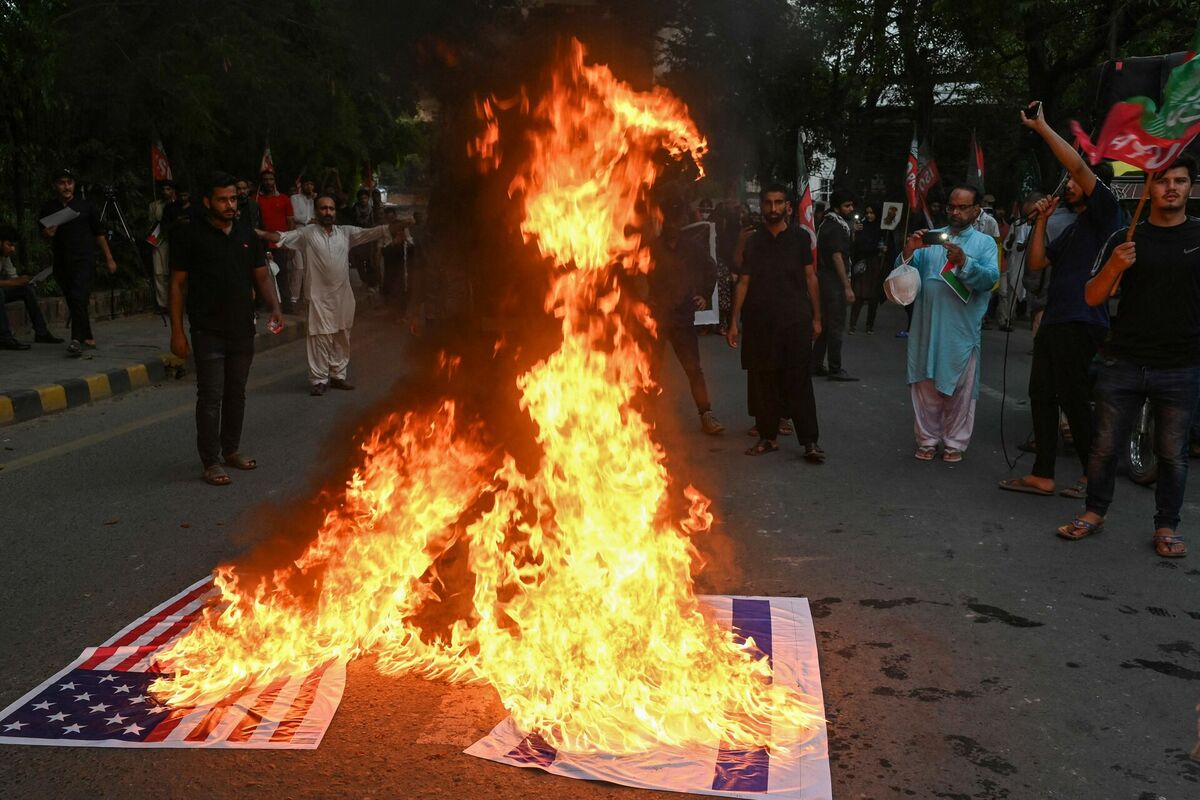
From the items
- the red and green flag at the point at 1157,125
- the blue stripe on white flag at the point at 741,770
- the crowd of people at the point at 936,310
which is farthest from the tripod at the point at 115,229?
the blue stripe on white flag at the point at 741,770

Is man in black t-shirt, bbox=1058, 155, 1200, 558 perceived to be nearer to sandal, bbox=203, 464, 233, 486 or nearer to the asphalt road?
the asphalt road

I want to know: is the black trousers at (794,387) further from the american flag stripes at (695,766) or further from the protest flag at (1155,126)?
the american flag stripes at (695,766)

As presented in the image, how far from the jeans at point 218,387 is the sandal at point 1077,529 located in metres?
4.77

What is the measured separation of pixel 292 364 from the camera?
38.9 feet

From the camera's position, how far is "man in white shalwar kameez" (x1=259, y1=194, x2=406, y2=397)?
9.75 meters

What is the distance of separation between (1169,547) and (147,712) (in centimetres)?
445

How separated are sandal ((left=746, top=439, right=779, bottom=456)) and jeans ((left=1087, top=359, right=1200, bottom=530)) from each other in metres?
2.42

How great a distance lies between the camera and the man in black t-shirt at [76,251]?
1070cm

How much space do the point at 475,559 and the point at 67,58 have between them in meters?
11.9

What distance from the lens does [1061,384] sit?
19.9 feet

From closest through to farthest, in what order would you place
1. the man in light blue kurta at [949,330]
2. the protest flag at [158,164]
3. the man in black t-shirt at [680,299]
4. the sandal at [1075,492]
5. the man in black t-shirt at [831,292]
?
1. the sandal at [1075,492]
2. the man in light blue kurta at [949,330]
3. the man in black t-shirt at [680,299]
4. the man in black t-shirt at [831,292]
5. the protest flag at [158,164]

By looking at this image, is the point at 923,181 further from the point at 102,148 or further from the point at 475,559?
the point at 102,148

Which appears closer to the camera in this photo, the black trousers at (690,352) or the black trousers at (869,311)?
the black trousers at (690,352)

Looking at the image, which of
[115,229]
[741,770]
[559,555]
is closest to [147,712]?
[559,555]
